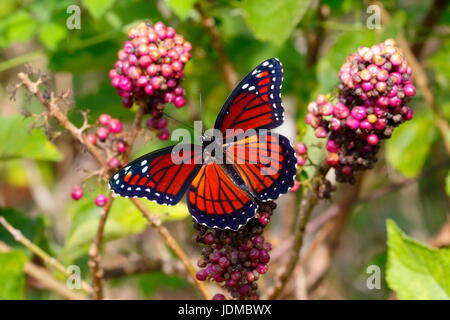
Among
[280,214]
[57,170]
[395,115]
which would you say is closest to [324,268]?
[280,214]

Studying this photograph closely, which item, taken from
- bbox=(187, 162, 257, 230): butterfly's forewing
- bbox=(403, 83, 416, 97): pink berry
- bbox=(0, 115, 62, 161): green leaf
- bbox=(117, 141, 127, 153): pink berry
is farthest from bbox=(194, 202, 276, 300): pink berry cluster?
bbox=(0, 115, 62, 161): green leaf

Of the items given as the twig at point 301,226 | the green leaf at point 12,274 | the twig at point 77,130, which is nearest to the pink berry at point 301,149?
the twig at point 301,226

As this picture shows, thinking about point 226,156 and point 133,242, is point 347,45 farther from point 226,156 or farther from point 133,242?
point 133,242

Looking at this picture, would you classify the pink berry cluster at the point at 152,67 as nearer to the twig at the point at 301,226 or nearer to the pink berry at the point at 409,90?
the twig at the point at 301,226

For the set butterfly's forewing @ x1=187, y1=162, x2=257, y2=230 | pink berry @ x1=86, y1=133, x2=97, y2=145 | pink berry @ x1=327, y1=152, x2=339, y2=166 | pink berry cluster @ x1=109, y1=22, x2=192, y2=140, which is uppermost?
pink berry cluster @ x1=109, y1=22, x2=192, y2=140
